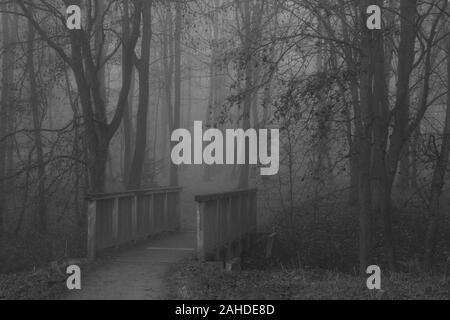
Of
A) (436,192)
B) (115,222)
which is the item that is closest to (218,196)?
(115,222)

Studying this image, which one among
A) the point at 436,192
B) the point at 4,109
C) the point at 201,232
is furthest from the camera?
the point at 4,109

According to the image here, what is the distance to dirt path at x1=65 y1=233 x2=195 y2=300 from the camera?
8.83 metres

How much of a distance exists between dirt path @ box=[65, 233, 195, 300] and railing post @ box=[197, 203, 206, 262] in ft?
1.41

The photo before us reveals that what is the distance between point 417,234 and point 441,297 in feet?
30.9

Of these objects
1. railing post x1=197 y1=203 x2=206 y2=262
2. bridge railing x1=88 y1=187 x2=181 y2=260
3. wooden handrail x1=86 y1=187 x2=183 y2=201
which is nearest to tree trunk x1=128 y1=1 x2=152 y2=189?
bridge railing x1=88 y1=187 x2=181 y2=260

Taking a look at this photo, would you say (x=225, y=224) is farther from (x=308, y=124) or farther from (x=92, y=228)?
(x=92, y=228)

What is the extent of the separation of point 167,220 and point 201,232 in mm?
4648

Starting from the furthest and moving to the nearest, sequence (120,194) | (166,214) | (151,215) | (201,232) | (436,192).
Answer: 1. (166,214)
2. (151,215)
3. (436,192)
4. (120,194)
5. (201,232)

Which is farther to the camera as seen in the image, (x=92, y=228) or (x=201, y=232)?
(x=201, y=232)

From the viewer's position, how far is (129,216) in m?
13.8
